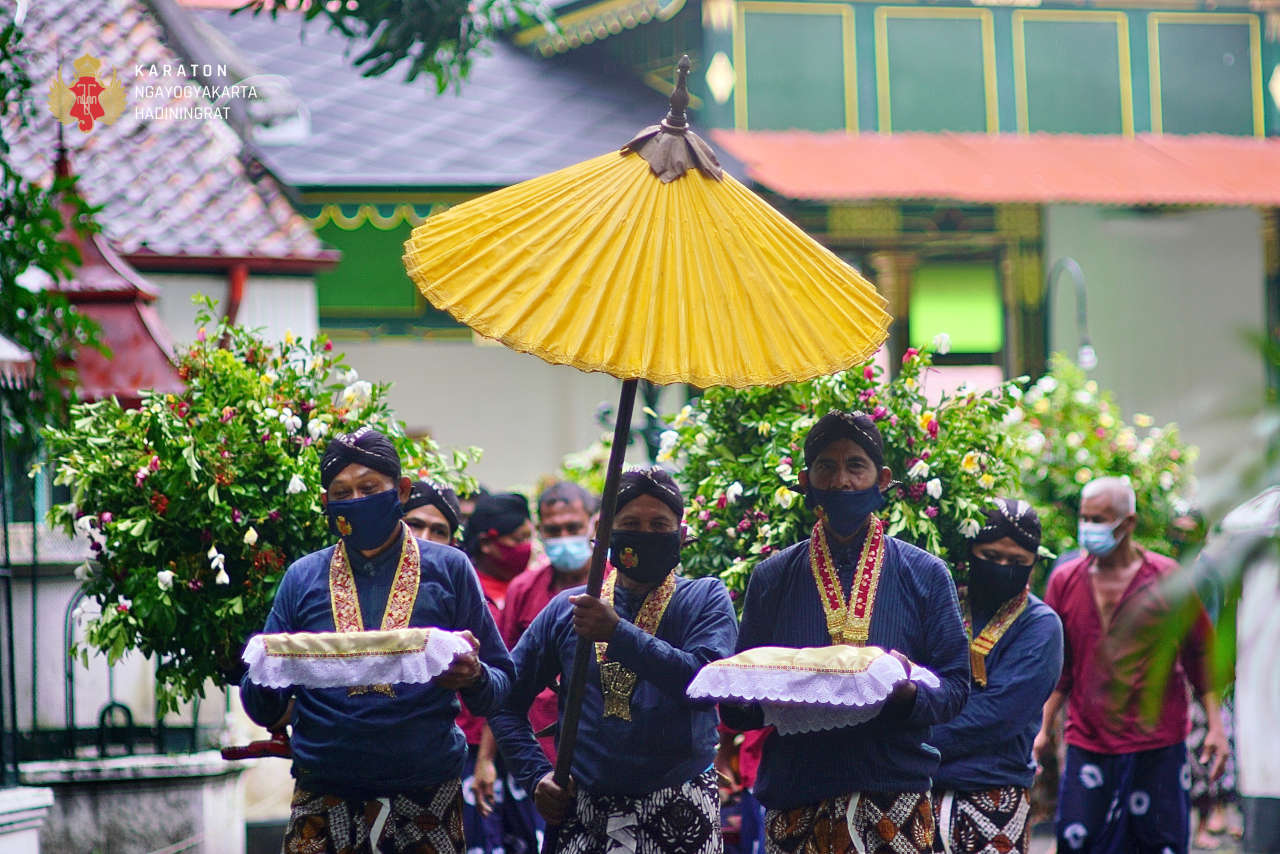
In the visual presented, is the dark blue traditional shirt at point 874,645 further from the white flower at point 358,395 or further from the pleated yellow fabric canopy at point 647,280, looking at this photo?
the white flower at point 358,395

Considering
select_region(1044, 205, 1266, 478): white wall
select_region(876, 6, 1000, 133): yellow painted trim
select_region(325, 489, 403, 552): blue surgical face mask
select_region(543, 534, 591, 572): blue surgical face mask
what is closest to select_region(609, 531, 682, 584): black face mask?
select_region(325, 489, 403, 552): blue surgical face mask

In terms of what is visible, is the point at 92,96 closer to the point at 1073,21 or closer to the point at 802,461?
the point at 802,461

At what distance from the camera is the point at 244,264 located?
476 inches

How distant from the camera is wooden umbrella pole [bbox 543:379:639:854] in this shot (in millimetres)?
4520

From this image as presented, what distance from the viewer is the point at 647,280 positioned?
14.5 ft

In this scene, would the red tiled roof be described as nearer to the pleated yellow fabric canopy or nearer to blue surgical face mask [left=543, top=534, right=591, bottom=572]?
blue surgical face mask [left=543, top=534, right=591, bottom=572]

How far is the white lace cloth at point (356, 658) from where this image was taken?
15.4 ft

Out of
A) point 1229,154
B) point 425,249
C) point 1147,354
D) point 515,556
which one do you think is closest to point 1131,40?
point 1229,154

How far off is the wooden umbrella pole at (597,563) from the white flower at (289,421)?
1711 millimetres

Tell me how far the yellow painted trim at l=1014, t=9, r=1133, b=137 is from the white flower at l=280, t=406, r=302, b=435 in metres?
13.7

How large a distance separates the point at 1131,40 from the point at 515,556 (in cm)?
1318

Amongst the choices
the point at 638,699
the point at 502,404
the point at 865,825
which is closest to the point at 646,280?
the point at 638,699

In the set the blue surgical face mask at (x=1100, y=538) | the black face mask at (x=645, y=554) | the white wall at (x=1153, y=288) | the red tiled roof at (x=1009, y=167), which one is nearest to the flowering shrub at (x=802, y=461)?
the blue surgical face mask at (x=1100, y=538)

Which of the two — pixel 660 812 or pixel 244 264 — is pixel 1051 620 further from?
pixel 244 264
